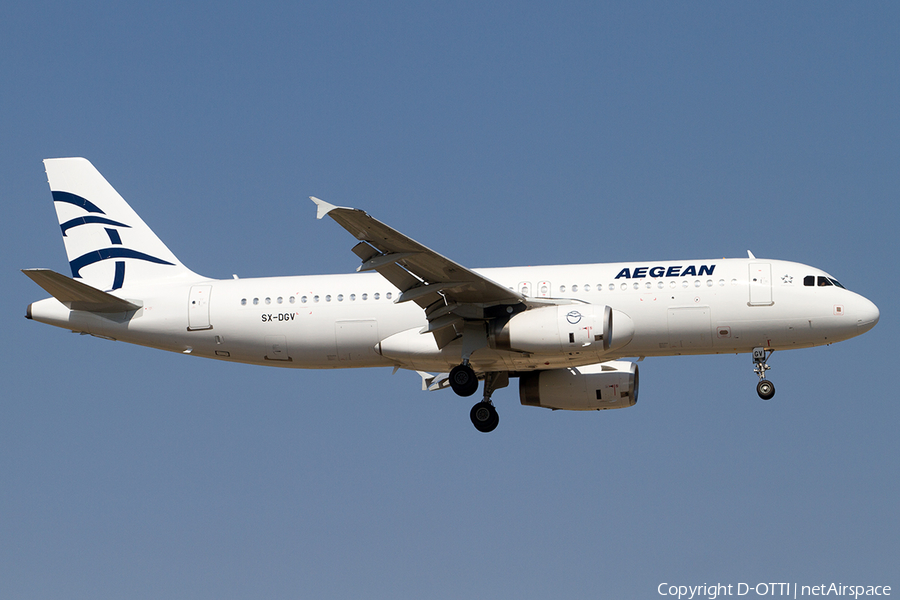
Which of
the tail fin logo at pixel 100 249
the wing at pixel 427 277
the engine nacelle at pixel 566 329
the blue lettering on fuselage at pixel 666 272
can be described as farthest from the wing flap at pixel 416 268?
the tail fin logo at pixel 100 249

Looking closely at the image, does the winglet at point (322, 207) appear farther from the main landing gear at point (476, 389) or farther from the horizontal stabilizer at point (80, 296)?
the horizontal stabilizer at point (80, 296)

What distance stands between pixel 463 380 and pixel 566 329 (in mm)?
3549

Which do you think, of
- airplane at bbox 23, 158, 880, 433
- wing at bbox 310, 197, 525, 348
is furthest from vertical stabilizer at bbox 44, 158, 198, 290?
wing at bbox 310, 197, 525, 348

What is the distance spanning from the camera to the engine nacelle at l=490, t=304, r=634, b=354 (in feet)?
97.7

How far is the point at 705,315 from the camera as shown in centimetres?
3117

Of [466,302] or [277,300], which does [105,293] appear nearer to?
[277,300]

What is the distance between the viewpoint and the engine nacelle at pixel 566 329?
29.8 metres

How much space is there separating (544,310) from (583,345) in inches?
60.9

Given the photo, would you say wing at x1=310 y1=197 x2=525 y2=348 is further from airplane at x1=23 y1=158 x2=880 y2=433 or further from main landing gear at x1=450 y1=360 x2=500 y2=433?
main landing gear at x1=450 y1=360 x2=500 y2=433

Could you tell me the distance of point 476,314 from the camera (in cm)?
3122

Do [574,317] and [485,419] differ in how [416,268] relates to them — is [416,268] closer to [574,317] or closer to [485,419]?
[574,317]

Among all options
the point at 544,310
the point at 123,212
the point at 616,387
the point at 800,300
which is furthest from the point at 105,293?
the point at 800,300

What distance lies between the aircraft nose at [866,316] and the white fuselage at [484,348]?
0.04m

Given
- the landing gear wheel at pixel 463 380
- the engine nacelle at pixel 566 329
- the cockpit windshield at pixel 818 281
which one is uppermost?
the cockpit windshield at pixel 818 281
